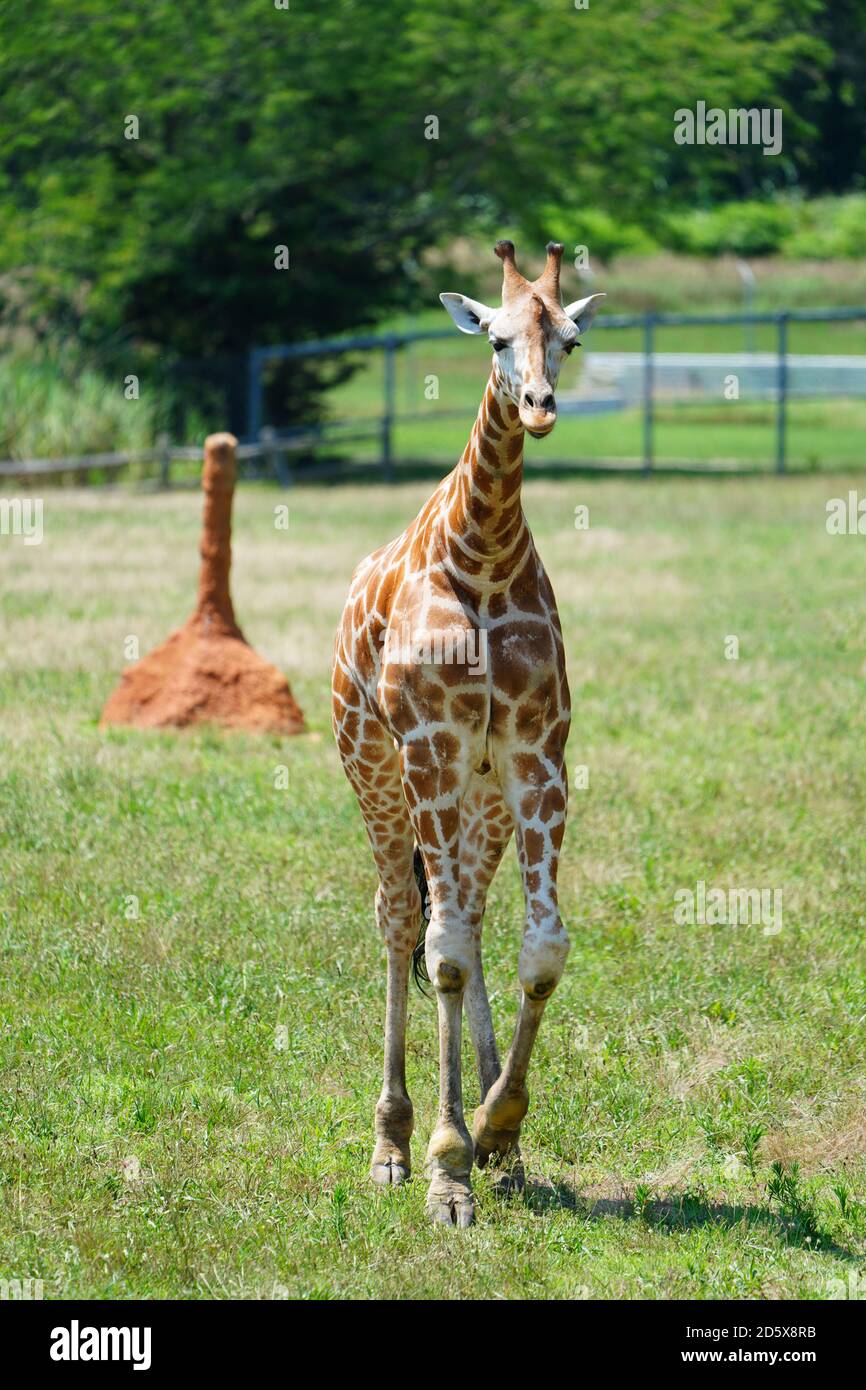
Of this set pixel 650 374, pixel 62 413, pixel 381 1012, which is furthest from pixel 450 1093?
pixel 650 374

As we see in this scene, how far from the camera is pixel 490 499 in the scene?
17.2 ft

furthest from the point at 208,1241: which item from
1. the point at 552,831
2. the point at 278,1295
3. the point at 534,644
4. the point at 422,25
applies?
the point at 422,25

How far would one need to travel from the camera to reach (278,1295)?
4801 mm

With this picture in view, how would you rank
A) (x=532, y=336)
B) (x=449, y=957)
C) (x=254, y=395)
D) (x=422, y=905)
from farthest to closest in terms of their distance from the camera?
(x=254, y=395) < (x=422, y=905) < (x=449, y=957) < (x=532, y=336)

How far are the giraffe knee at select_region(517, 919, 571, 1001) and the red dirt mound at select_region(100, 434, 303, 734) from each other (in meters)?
6.21

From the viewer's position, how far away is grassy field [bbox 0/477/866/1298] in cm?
512

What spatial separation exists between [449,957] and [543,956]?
0.29 metres

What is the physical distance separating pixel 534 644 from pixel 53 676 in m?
8.19

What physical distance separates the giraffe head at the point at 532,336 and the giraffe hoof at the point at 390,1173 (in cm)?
234

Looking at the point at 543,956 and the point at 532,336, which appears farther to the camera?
the point at 543,956

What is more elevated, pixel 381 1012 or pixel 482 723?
pixel 482 723

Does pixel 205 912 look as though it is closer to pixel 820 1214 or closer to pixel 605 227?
pixel 820 1214

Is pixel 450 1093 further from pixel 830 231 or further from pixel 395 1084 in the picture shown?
pixel 830 231

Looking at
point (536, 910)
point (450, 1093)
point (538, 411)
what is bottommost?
point (450, 1093)
